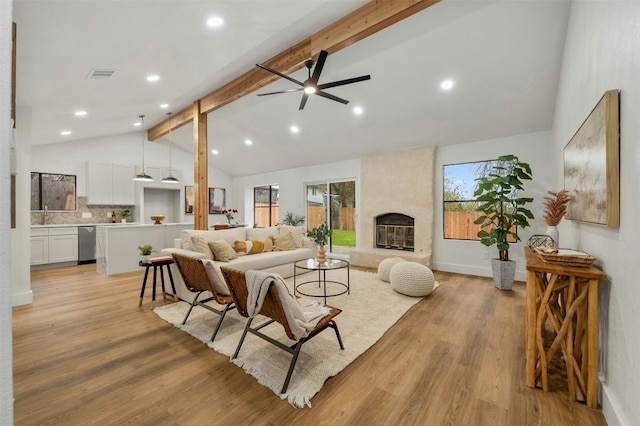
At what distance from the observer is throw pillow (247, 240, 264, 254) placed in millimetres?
4671

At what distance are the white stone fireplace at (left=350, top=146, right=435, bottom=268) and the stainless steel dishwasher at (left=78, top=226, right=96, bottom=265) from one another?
5.98 m

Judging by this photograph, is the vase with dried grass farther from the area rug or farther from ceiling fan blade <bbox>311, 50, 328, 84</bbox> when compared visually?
ceiling fan blade <bbox>311, 50, 328, 84</bbox>

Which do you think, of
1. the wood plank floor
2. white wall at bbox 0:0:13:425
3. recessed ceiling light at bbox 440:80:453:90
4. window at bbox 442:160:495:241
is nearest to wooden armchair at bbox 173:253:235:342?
the wood plank floor

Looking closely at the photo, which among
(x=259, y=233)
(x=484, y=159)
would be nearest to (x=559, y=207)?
(x=484, y=159)

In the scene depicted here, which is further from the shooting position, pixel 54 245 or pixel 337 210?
pixel 337 210

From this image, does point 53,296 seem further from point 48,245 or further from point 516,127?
point 516,127

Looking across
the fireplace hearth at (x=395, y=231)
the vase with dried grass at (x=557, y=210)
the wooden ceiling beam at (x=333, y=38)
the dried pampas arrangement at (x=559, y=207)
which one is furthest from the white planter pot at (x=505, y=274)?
the wooden ceiling beam at (x=333, y=38)

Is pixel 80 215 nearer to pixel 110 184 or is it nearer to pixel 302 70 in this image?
pixel 110 184

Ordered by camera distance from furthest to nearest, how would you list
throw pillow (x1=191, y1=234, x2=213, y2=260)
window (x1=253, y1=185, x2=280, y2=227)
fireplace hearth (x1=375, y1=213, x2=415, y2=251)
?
window (x1=253, y1=185, x2=280, y2=227) < fireplace hearth (x1=375, y1=213, x2=415, y2=251) < throw pillow (x1=191, y1=234, x2=213, y2=260)

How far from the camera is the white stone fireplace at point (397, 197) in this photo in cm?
566

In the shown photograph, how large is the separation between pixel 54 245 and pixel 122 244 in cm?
176

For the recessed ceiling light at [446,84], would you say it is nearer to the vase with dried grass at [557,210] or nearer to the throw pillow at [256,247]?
the vase with dried grass at [557,210]

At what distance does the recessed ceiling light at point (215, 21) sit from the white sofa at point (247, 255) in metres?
2.56

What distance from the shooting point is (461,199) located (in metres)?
5.52
